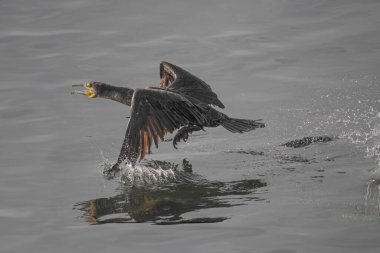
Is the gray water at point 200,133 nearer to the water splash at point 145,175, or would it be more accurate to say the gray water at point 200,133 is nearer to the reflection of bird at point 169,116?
the water splash at point 145,175

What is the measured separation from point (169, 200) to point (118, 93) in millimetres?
2530

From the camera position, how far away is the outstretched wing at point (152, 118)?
9.22 meters

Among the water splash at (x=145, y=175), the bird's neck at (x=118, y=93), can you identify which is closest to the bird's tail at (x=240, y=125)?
the water splash at (x=145, y=175)

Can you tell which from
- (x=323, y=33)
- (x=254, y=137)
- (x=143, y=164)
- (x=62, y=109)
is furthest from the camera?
(x=323, y=33)

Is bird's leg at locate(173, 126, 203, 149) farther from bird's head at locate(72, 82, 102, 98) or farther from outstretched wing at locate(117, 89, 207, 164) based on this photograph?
bird's head at locate(72, 82, 102, 98)

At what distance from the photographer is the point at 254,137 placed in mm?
11219

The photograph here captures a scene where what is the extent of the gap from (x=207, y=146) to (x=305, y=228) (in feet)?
10.7

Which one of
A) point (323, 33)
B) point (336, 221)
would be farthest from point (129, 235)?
point (323, 33)

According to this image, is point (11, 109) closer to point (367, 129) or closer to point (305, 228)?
point (367, 129)

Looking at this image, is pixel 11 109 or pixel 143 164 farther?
pixel 11 109

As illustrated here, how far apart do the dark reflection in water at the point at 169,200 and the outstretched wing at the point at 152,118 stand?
47 cm

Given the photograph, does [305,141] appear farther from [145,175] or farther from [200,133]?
[145,175]

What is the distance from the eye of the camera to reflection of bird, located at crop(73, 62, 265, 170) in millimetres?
9258

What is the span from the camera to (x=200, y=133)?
11.7m
